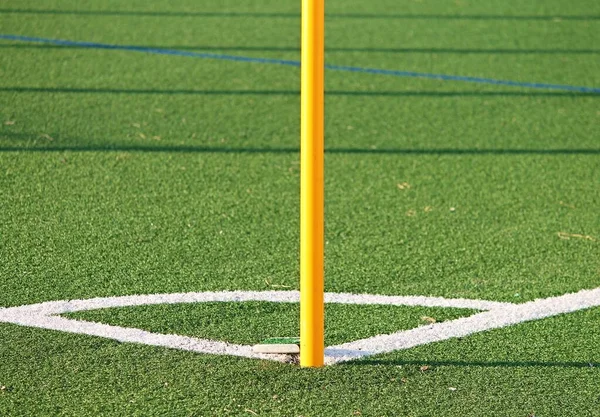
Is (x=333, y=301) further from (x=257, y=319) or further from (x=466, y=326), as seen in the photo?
(x=466, y=326)

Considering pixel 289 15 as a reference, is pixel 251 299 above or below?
below

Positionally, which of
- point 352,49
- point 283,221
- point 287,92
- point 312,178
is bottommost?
point 283,221

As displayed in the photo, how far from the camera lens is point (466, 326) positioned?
423 cm

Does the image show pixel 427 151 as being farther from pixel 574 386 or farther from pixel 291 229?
pixel 574 386

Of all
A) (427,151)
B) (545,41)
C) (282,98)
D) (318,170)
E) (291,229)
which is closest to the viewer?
(318,170)

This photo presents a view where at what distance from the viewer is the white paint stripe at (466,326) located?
13.0 ft

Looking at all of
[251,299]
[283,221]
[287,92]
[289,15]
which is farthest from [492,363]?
[289,15]

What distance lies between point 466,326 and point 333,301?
58 cm

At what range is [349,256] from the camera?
491 centimetres

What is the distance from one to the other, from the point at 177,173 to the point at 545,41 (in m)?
4.84

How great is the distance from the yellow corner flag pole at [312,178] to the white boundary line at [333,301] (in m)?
0.24

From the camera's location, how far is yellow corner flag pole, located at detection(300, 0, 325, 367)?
3465 mm

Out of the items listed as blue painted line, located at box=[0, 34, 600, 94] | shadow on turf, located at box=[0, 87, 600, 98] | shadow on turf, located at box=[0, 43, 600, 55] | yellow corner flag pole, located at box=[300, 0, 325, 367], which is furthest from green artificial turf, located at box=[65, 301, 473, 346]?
shadow on turf, located at box=[0, 43, 600, 55]

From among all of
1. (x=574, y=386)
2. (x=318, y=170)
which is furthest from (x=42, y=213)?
(x=574, y=386)
